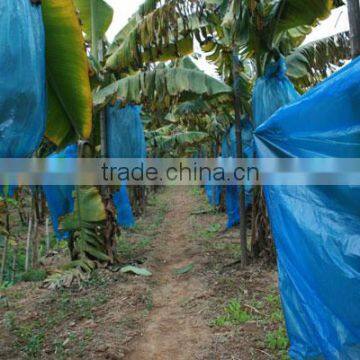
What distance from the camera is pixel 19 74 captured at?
7.52ft

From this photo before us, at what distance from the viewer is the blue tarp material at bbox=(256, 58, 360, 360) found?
210cm

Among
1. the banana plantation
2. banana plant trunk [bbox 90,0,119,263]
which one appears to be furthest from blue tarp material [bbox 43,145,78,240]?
banana plant trunk [bbox 90,0,119,263]

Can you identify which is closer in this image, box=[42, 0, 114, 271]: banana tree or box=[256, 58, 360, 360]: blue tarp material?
box=[256, 58, 360, 360]: blue tarp material

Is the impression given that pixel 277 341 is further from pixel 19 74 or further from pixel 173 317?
pixel 19 74

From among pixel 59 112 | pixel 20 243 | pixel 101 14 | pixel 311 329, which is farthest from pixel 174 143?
pixel 311 329

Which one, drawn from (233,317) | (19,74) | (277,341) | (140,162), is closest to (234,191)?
(140,162)

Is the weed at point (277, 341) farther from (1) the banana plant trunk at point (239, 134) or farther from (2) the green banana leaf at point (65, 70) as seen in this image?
(2) the green banana leaf at point (65, 70)

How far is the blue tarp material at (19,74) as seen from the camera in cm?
226

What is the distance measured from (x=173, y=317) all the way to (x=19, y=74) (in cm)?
323

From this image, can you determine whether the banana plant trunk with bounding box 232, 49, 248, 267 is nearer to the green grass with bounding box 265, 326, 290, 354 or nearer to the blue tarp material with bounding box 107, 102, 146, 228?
the blue tarp material with bounding box 107, 102, 146, 228

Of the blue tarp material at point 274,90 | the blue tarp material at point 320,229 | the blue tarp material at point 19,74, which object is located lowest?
the blue tarp material at point 320,229

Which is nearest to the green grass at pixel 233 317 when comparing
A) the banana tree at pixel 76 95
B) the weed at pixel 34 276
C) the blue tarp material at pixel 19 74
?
Result: the banana tree at pixel 76 95

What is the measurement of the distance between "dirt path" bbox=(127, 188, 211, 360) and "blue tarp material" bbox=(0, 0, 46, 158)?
228 centimetres

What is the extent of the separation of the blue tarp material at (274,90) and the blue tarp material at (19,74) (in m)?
3.28
